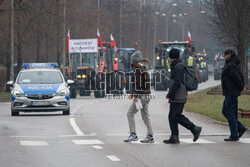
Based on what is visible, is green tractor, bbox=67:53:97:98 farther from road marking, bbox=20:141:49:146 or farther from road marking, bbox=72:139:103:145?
road marking, bbox=20:141:49:146

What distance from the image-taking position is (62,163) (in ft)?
36.3

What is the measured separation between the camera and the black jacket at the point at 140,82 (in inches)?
551

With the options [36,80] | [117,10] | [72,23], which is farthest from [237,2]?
[117,10]

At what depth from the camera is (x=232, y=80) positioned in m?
14.6

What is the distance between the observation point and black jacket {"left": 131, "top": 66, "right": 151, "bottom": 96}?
14.0 m

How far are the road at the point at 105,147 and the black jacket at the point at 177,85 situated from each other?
907mm

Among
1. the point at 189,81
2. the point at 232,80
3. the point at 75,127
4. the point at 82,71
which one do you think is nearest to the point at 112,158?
the point at 189,81

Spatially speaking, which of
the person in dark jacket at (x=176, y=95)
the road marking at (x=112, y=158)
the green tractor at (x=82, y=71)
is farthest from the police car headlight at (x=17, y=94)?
the green tractor at (x=82, y=71)

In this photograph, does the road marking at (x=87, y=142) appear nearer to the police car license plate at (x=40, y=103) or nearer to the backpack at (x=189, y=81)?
the backpack at (x=189, y=81)

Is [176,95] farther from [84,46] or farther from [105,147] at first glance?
[84,46]

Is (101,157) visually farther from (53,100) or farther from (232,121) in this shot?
(53,100)

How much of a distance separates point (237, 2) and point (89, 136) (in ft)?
82.8

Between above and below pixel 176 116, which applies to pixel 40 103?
below

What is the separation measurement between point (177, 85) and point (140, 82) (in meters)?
0.77
